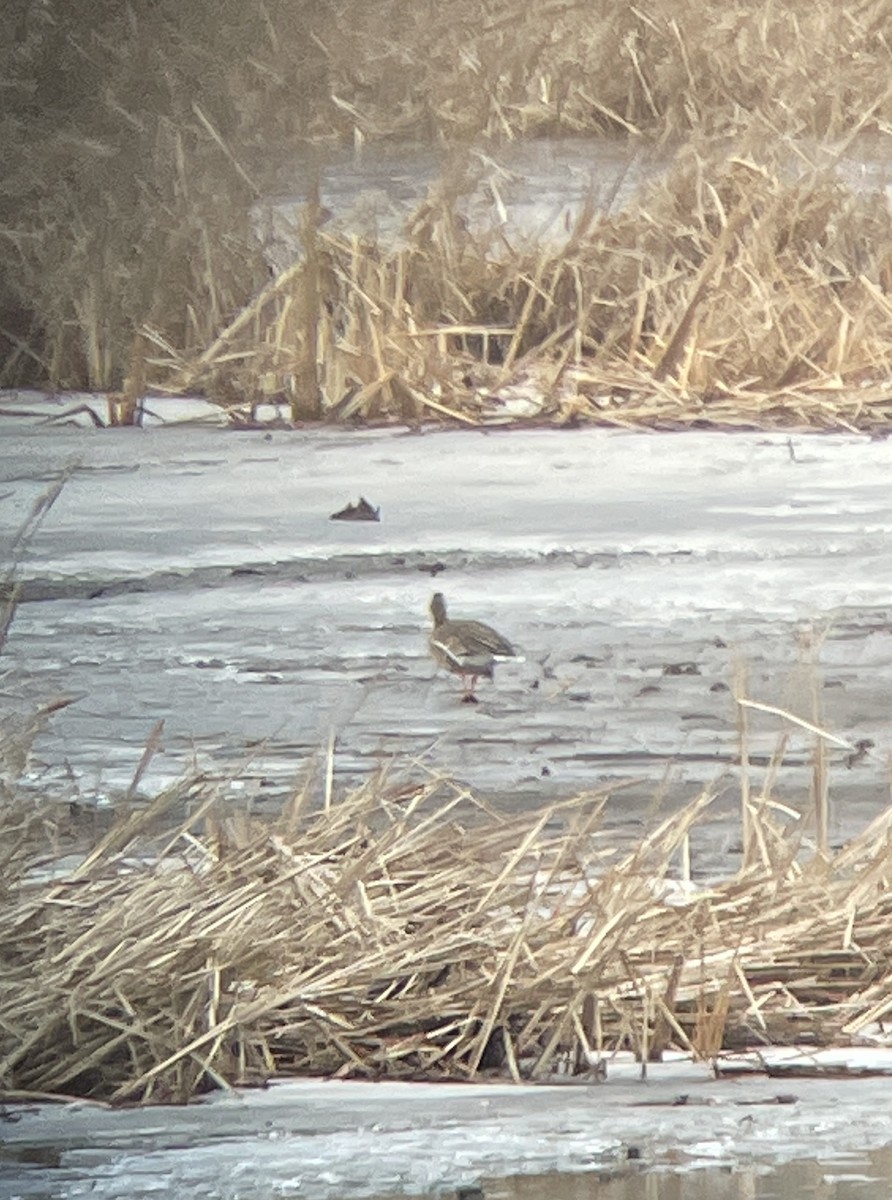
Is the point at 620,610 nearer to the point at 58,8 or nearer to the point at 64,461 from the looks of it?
the point at 64,461

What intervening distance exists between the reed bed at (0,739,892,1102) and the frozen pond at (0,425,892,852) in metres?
0.06

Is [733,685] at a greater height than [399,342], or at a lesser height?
lesser

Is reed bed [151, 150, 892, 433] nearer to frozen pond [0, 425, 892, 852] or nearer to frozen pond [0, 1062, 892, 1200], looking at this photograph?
frozen pond [0, 425, 892, 852]

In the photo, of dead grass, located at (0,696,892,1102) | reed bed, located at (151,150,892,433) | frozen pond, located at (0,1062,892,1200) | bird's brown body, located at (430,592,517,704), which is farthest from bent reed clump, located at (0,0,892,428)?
frozen pond, located at (0,1062,892,1200)

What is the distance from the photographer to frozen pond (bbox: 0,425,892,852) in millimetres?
2312

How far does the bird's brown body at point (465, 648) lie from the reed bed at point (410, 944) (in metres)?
0.12

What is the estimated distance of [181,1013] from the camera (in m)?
2.09

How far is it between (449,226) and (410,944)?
0.70 metres

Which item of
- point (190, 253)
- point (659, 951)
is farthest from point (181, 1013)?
point (190, 253)

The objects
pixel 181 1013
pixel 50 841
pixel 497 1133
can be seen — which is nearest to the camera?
pixel 497 1133

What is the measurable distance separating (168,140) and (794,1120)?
3.59 feet

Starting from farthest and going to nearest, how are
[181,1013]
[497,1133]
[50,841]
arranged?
[50,841] → [181,1013] → [497,1133]

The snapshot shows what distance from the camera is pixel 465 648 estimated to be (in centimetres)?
233

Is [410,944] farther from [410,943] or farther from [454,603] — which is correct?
[454,603]
